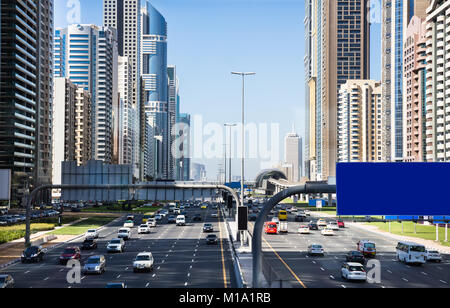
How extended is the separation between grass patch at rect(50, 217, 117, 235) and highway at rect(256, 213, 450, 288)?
97.0ft

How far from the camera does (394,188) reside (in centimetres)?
2112

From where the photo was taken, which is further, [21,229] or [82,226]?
[82,226]

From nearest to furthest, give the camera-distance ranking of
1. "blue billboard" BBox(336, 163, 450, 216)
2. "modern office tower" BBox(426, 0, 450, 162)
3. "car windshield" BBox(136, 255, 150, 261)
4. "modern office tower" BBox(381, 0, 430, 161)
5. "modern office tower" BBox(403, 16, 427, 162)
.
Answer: "blue billboard" BBox(336, 163, 450, 216) → "car windshield" BBox(136, 255, 150, 261) → "modern office tower" BBox(426, 0, 450, 162) → "modern office tower" BBox(403, 16, 427, 162) → "modern office tower" BBox(381, 0, 430, 161)

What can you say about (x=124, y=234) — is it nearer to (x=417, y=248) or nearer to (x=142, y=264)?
(x=142, y=264)

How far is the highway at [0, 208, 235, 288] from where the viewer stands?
35875mm

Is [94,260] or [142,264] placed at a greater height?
[94,260]

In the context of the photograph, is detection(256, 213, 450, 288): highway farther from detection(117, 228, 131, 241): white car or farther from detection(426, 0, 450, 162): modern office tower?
detection(426, 0, 450, 162): modern office tower

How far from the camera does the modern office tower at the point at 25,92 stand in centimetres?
15325

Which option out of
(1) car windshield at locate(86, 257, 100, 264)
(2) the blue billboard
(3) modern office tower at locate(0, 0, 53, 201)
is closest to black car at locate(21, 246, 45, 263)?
(1) car windshield at locate(86, 257, 100, 264)

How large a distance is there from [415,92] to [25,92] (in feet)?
363

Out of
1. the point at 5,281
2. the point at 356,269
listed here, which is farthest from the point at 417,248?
the point at 5,281
